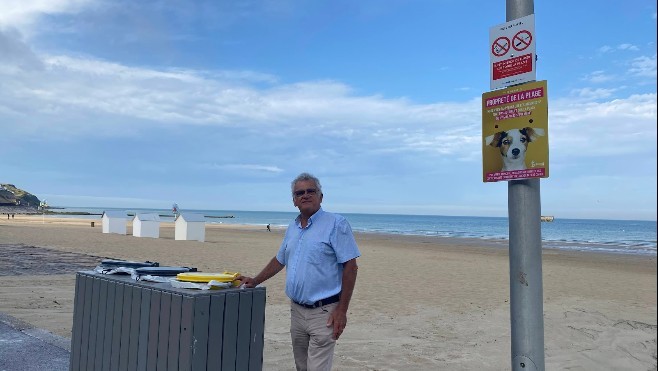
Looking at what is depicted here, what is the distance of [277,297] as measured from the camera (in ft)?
32.1

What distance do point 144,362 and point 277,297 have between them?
22.2 ft

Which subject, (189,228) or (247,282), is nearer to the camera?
(247,282)

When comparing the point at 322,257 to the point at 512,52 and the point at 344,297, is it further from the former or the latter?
the point at 512,52

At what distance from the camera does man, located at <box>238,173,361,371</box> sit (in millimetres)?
3320

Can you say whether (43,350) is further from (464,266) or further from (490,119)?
(464,266)

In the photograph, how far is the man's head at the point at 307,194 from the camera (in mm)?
3453

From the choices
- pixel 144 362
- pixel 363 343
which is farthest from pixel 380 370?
pixel 144 362

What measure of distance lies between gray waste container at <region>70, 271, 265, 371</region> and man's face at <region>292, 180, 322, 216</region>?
1.96ft

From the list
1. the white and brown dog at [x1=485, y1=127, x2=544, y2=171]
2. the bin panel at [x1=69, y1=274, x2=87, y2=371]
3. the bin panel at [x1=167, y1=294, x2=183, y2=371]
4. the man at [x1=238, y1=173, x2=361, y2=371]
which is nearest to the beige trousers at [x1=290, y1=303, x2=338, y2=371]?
the man at [x1=238, y1=173, x2=361, y2=371]

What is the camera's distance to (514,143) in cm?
255

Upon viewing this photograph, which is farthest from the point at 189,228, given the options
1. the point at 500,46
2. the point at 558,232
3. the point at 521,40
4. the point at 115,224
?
the point at 558,232

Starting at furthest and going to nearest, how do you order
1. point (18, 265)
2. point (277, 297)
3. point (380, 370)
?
point (18, 265) → point (277, 297) → point (380, 370)

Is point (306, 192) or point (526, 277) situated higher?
point (306, 192)

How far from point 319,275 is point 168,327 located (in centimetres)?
97
